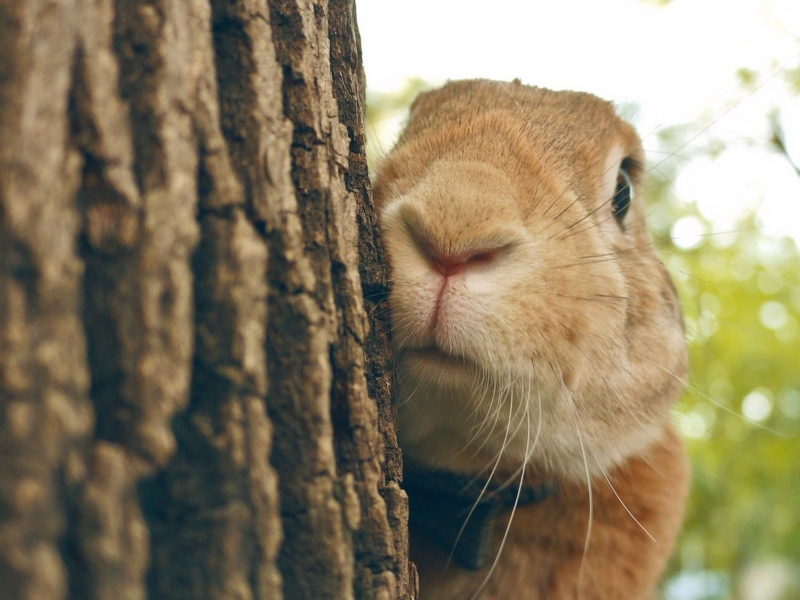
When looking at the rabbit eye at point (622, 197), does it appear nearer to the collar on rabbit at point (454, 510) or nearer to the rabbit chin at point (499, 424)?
the rabbit chin at point (499, 424)

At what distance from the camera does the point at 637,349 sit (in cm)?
249

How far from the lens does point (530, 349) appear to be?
1.89 meters

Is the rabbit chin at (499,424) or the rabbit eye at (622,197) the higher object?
the rabbit eye at (622,197)

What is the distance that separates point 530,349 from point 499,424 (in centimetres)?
34

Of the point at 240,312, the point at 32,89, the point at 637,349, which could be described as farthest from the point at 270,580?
the point at 637,349

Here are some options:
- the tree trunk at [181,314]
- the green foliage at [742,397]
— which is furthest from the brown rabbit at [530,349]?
the green foliage at [742,397]

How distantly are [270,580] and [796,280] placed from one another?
225 inches

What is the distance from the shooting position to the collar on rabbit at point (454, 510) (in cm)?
228

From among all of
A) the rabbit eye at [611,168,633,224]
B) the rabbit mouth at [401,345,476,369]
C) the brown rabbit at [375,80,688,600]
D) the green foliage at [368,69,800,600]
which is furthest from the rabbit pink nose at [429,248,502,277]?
the green foliage at [368,69,800,600]

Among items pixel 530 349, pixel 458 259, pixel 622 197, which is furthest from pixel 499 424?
pixel 622 197

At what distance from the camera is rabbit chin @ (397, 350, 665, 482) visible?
75.9 inches

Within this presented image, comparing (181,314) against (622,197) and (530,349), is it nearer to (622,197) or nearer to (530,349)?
(530,349)

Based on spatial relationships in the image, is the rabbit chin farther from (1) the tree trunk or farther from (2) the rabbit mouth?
(1) the tree trunk

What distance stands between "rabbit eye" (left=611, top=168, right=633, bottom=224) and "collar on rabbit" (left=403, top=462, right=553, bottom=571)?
1180 mm
